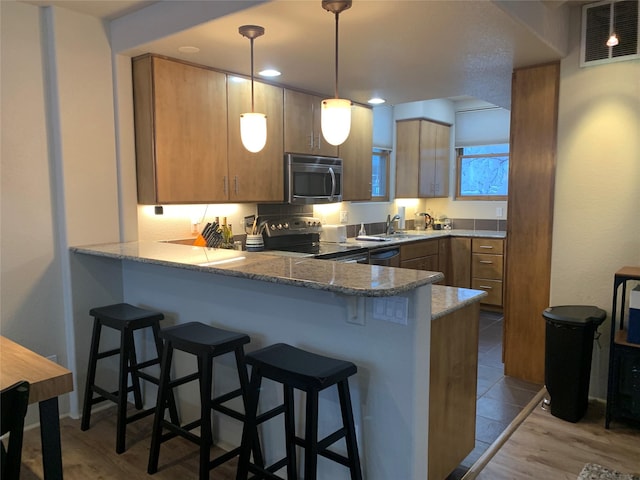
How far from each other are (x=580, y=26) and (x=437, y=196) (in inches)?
135

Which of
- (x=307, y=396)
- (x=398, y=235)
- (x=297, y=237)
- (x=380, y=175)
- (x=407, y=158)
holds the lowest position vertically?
(x=307, y=396)

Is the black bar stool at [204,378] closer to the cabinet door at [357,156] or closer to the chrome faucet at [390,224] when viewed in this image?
the cabinet door at [357,156]

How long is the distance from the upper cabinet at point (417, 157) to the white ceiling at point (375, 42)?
2.16 meters

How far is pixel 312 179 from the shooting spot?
4215 mm

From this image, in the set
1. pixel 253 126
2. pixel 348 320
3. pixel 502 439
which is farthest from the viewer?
pixel 502 439

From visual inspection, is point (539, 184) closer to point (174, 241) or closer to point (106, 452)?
point (174, 241)

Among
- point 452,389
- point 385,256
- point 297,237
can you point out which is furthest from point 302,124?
point 452,389

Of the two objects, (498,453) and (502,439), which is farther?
(502,439)

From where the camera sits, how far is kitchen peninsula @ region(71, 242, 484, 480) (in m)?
1.80

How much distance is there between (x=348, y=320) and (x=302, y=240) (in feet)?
7.99

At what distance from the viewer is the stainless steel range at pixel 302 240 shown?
4043mm

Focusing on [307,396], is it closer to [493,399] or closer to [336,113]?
[336,113]

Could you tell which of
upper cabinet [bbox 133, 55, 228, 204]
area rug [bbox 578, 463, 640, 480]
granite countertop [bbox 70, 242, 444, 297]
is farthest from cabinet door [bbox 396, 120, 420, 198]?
area rug [bbox 578, 463, 640, 480]

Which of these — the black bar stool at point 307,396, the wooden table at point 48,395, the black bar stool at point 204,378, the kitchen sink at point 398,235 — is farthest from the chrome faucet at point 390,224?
the wooden table at point 48,395
